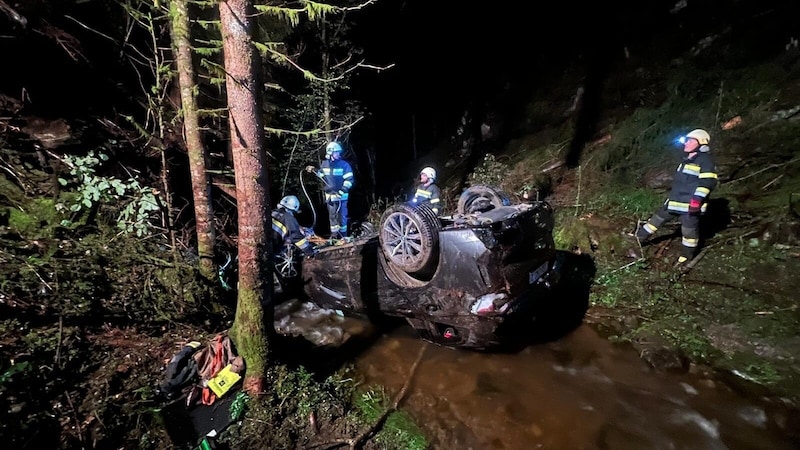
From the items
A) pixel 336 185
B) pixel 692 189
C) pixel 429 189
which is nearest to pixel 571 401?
pixel 692 189

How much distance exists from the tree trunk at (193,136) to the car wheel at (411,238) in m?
2.51

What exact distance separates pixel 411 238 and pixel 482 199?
162 centimetres

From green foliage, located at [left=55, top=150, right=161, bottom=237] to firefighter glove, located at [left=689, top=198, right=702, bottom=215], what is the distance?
7992 millimetres

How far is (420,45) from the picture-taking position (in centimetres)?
1789

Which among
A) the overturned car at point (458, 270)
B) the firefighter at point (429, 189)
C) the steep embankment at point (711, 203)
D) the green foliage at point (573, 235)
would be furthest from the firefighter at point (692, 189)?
the firefighter at point (429, 189)

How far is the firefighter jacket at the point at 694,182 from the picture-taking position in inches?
220

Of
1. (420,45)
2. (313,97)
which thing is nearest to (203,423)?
(313,97)

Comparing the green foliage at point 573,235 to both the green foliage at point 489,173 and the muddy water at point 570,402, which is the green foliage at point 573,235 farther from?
the green foliage at point 489,173

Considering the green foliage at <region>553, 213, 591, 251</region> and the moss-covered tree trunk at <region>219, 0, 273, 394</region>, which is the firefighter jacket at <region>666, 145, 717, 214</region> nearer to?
the green foliage at <region>553, 213, 591, 251</region>

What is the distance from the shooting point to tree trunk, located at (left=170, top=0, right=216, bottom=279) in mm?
4356

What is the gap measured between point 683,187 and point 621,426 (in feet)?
13.6

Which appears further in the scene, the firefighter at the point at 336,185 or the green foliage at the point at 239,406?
the firefighter at the point at 336,185

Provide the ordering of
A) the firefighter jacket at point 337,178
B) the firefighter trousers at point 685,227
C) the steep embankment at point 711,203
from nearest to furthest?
the steep embankment at point 711,203 < the firefighter trousers at point 685,227 < the firefighter jacket at point 337,178

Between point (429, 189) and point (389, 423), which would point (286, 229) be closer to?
point (429, 189)
